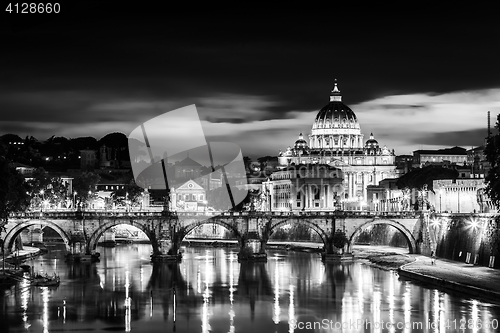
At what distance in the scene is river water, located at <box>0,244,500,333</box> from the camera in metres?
60.1

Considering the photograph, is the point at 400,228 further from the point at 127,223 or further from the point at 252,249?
the point at 127,223

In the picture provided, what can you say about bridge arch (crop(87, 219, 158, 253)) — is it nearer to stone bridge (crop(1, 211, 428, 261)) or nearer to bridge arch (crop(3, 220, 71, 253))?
stone bridge (crop(1, 211, 428, 261))

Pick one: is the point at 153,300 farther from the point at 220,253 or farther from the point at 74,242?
the point at 220,253

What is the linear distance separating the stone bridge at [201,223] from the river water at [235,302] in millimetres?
4263

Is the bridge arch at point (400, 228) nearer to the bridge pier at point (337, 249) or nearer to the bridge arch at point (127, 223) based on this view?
the bridge pier at point (337, 249)

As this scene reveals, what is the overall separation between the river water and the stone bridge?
426cm

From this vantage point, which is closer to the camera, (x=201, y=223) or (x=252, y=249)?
(x=201, y=223)

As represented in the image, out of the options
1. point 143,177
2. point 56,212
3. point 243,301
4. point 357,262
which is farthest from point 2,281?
point 143,177

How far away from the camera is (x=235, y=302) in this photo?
70250mm

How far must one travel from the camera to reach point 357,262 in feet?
317

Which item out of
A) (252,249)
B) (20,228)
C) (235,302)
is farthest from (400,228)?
(20,228)

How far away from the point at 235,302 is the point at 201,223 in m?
28.7

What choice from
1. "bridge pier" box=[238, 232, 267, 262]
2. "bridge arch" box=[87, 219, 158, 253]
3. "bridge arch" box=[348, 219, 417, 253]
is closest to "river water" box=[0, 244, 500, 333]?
"bridge arch" box=[87, 219, 158, 253]

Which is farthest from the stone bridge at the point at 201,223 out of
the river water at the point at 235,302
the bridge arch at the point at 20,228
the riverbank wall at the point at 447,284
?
the riverbank wall at the point at 447,284
